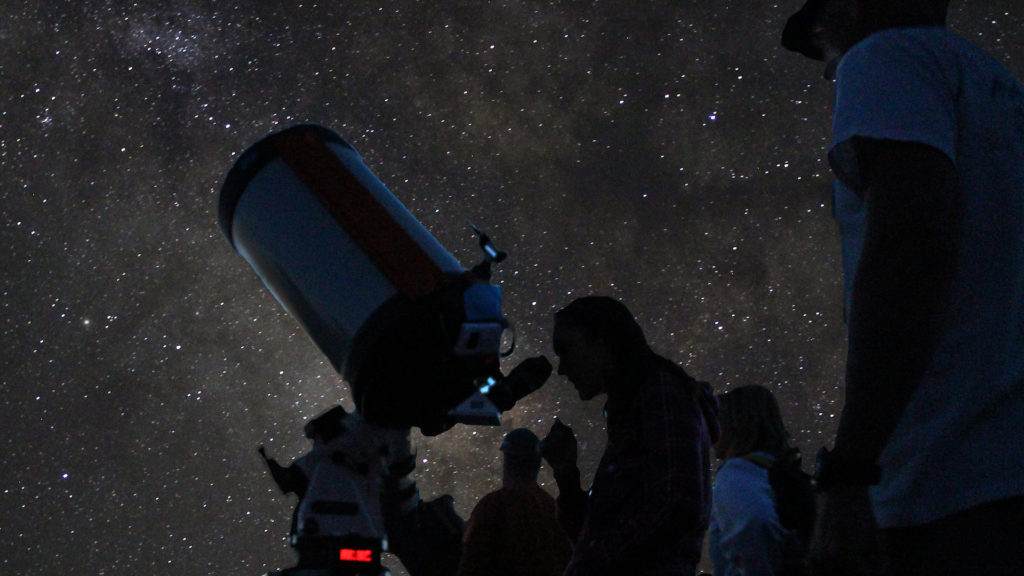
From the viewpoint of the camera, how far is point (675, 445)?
198cm

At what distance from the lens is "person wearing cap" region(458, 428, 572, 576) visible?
298 cm

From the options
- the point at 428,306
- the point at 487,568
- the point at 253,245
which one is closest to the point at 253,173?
Answer: the point at 253,245

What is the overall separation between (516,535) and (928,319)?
2.29 meters

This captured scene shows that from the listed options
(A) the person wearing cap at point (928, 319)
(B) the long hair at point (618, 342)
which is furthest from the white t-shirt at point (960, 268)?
(B) the long hair at point (618, 342)

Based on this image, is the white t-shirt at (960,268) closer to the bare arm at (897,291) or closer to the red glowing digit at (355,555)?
the bare arm at (897,291)

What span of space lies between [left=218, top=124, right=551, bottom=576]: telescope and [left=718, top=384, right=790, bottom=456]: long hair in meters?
0.89

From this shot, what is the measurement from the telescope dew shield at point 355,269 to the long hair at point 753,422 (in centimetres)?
108

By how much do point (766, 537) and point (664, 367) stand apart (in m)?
0.72

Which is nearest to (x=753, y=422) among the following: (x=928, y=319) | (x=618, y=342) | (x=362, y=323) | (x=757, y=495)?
(x=757, y=495)

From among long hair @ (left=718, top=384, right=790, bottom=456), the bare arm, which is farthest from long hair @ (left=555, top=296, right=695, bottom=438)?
the bare arm

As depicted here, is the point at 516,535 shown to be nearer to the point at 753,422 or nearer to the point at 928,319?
the point at 753,422

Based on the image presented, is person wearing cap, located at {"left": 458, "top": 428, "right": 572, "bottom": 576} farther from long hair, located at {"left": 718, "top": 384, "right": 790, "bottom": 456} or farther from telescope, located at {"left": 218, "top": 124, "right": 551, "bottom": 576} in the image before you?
long hair, located at {"left": 718, "top": 384, "right": 790, "bottom": 456}

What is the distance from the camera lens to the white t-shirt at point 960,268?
102 centimetres

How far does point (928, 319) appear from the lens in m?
0.97
